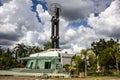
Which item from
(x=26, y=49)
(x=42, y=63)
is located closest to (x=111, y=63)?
(x=42, y=63)

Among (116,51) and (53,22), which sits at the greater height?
(53,22)

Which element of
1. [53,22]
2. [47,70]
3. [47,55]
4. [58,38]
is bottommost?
[47,70]

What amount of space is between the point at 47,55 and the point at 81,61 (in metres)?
7.67

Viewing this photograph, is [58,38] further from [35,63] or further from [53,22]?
[35,63]

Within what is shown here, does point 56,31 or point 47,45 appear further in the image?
point 47,45

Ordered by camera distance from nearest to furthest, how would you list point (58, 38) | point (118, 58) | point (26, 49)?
point (118, 58) < point (58, 38) < point (26, 49)

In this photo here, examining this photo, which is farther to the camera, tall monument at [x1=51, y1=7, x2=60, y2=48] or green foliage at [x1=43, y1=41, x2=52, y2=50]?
green foliage at [x1=43, y1=41, x2=52, y2=50]

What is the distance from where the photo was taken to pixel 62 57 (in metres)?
51.3

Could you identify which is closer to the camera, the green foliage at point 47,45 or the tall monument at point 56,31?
the tall monument at point 56,31

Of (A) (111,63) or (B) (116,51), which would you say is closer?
(B) (116,51)

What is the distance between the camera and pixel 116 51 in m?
49.6

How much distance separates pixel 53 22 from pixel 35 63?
11.2 m

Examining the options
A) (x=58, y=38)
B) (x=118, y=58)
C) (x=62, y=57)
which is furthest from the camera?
(x=58, y=38)

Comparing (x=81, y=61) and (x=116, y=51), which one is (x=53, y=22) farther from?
(x=116, y=51)
